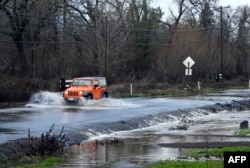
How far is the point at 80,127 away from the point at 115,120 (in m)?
3.99

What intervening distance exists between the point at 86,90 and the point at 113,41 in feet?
97.7

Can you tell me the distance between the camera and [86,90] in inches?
1607

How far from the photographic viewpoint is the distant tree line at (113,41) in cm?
5994

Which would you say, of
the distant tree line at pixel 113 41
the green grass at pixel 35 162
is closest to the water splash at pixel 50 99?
the distant tree line at pixel 113 41

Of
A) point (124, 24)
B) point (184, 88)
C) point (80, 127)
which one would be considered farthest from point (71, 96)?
point (124, 24)

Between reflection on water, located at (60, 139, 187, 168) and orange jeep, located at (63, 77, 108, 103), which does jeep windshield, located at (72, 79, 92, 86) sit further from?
reflection on water, located at (60, 139, 187, 168)

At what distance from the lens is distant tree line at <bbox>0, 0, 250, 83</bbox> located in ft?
197

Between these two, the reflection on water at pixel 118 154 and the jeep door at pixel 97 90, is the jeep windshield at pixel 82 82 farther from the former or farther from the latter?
the reflection on water at pixel 118 154

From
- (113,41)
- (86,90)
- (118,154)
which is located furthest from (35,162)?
(113,41)

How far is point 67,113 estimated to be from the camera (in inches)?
1275

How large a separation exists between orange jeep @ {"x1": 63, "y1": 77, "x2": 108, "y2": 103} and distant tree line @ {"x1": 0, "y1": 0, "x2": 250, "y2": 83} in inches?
539

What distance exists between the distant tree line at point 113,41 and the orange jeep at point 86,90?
13.7 meters

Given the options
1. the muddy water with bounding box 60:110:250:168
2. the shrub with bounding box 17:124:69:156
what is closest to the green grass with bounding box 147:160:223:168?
the muddy water with bounding box 60:110:250:168

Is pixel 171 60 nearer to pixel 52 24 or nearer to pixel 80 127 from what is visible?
pixel 52 24
